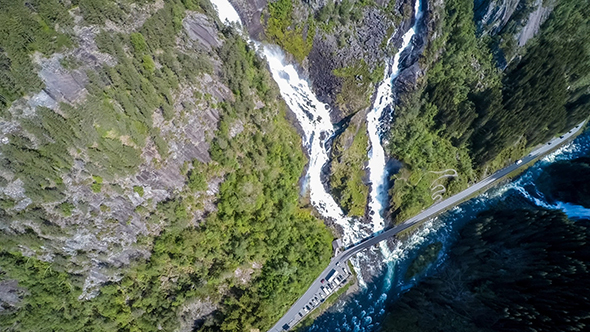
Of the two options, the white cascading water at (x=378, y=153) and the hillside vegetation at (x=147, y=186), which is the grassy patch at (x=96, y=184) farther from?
the white cascading water at (x=378, y=153)

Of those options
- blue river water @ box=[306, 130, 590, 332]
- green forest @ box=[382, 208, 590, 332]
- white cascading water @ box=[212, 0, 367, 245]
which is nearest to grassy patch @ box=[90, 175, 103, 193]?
white cascading water @ box=[212, 0, 367, 245]

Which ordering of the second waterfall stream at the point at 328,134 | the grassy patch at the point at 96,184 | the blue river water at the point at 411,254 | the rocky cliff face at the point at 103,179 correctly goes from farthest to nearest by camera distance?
the blue river water at the point at 411,254
the second waterfall stream at the point at 328,134
the grassy patch at the point at 96,184
the rocky cliff face at the point at 103,179

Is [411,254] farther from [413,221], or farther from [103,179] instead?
[103,179]

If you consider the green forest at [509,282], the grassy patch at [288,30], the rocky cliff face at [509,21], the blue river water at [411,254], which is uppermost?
the grassy patch at [288,30]

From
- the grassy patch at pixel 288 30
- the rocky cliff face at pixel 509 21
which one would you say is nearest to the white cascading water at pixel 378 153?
the grassy patch at pixel 288 30

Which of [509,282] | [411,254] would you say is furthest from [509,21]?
[411,254]

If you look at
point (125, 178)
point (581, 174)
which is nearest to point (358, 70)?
point (125, 178)

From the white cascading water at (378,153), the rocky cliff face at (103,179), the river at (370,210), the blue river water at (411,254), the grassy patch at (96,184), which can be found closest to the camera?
the rocky cliff face at (103,179)
